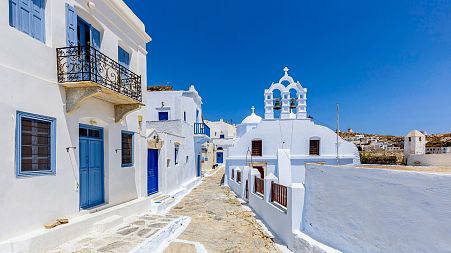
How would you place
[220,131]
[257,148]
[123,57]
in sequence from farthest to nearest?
[220,131] < [257,148] < [123,57]

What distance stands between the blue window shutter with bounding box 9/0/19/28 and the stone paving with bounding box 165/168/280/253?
572 centimetres

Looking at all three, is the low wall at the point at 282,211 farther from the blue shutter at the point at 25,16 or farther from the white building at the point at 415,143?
the white building at the point at 415,143

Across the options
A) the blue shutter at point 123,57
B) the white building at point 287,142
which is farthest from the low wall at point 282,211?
the white building at point 287,142

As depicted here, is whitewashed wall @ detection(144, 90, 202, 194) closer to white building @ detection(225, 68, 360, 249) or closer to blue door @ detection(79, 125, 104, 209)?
white building @ detection(225, 68, 360, 249)

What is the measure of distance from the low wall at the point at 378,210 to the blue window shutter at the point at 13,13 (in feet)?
21.7

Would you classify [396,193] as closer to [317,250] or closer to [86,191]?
[317,250]

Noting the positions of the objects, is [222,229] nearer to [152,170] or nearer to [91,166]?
[91,166]

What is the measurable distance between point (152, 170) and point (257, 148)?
10482 mm

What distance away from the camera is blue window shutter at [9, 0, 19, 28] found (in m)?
4.82

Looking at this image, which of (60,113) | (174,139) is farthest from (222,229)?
(174,139)

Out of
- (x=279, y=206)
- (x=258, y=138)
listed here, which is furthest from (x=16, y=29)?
(x=258, y=138)

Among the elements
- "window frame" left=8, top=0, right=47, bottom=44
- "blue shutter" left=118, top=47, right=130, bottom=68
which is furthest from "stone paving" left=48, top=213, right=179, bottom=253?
"blue shutter" left=118, top=47, right=130, bottom=68

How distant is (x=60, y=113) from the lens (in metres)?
5.87

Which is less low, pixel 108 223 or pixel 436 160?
pixel 436 160
